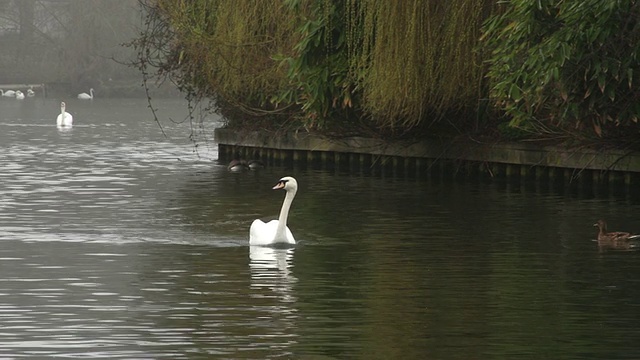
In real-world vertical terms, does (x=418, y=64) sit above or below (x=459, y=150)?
above

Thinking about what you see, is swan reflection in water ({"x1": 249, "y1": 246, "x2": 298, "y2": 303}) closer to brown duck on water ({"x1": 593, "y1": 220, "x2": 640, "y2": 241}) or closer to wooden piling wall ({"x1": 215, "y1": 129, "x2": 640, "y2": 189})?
brown duck on water ({"x1": 593, "y1": 220, "x2": 640, "y2": 241})

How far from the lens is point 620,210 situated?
2823cm

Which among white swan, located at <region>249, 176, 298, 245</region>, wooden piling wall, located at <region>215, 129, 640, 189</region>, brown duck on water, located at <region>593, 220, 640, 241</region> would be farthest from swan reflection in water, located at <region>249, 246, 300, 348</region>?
wooden piling wall, located at <region>215, 129, 640, 189</region>

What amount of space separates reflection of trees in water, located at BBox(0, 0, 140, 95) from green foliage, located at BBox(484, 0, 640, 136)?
78796 mm

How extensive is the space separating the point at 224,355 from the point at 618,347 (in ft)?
11.1

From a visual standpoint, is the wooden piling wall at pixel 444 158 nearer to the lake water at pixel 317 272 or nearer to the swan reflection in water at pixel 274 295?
the lake water at pixel 317 272

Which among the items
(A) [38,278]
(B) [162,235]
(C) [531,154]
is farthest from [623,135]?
(A) [38,278]

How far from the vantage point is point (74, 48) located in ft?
358

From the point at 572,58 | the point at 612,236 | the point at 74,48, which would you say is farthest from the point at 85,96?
the point at 612,236

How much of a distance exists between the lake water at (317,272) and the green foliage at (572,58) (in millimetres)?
1729

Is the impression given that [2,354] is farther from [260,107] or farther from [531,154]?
[260,107]

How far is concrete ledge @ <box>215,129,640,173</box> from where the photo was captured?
32781 mm

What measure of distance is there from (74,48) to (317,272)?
9074 cm

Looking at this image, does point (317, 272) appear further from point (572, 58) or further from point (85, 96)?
point (85, 96)
